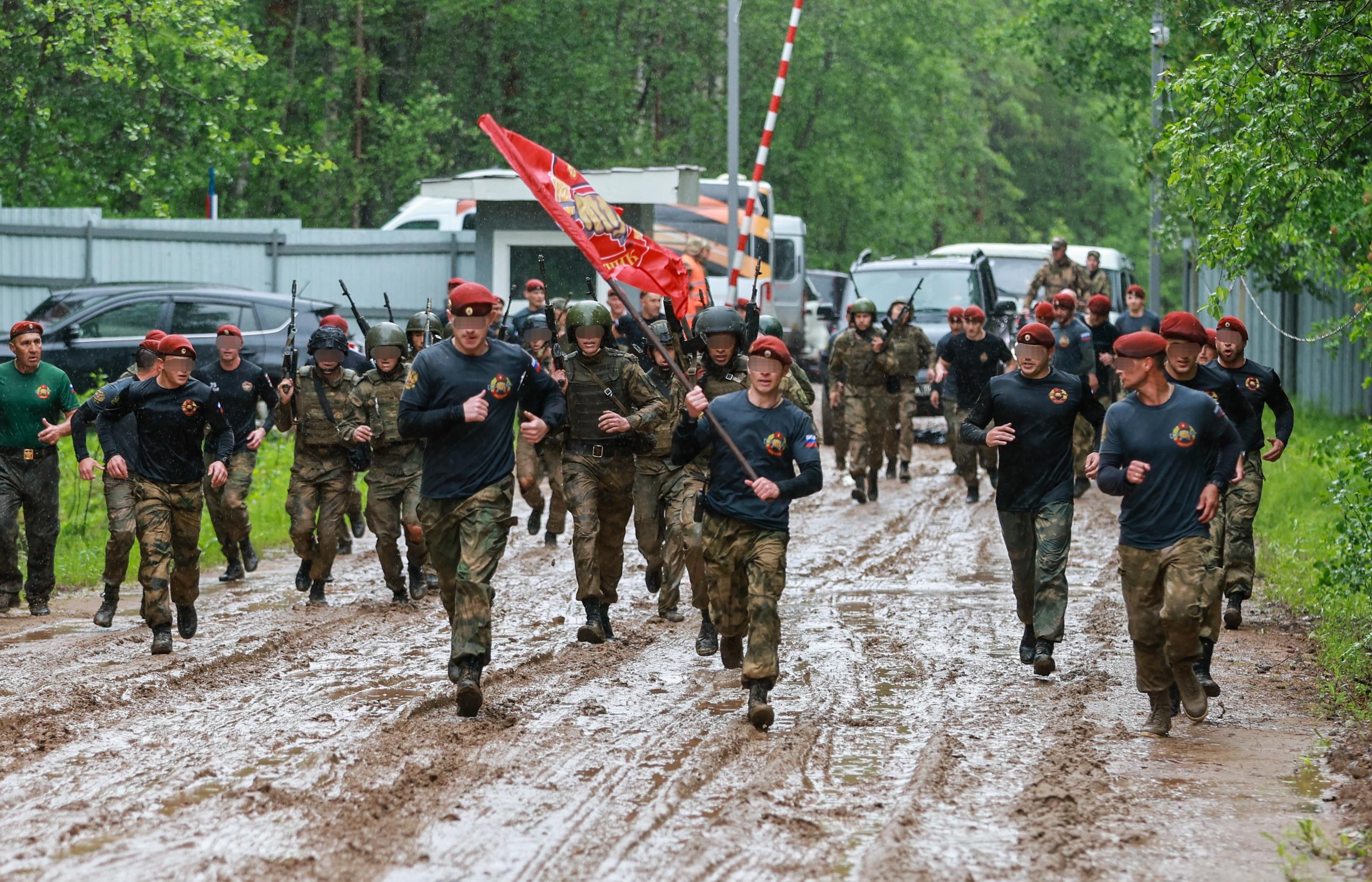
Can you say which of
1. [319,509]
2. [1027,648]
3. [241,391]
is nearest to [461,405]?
[1027,648]

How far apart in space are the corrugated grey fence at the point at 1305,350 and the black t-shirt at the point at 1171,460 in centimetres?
1378

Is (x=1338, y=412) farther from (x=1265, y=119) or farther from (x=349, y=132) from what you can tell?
(x=349, y=132)

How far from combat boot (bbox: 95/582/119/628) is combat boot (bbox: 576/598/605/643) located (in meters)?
3.09

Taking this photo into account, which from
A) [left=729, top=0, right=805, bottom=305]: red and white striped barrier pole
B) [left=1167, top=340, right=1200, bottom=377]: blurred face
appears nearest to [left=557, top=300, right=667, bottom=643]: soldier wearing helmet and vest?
[left=1167, top=340, right=1200, bottom=377]: blurred face

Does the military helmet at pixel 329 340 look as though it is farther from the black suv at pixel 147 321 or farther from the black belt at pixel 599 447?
the black suv at pixel 147 321

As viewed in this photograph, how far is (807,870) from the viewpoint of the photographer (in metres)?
6.00

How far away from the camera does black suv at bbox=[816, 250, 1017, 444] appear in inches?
947

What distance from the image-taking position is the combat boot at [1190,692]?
8.38m

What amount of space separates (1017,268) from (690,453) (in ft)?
67.0

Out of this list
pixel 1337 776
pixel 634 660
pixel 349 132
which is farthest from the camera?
pixel 349 132

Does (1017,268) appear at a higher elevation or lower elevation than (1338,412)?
higher

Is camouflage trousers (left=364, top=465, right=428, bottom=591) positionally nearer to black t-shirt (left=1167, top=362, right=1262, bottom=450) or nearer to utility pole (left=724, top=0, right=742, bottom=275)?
black t-shirt (left=1167, top=362, right=1262, bottom=450)

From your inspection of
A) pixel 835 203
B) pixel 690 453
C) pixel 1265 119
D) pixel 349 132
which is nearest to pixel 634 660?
pixel 690 453

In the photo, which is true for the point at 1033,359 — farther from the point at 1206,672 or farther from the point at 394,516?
the point at 394,516
